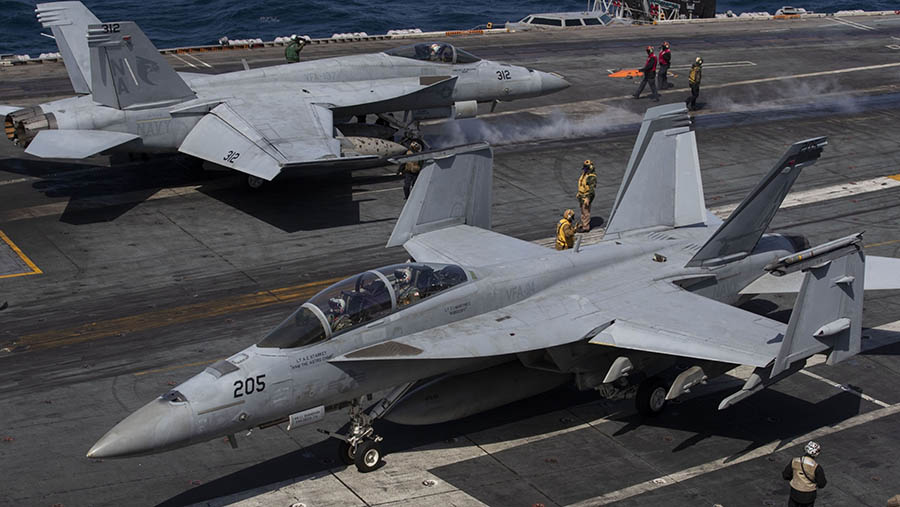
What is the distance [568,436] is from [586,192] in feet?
32.9

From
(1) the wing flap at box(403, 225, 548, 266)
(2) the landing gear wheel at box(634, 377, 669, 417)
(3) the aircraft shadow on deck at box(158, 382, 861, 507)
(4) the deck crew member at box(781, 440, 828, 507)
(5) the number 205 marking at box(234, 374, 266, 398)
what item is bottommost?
(3) the aircraft shadow on deck at box(158, 382, 861, 507)

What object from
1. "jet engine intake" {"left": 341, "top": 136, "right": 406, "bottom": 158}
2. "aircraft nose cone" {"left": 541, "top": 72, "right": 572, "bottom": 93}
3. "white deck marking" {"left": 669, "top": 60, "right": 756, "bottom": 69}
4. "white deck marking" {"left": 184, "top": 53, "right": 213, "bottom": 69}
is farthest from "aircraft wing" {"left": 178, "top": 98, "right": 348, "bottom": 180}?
"white deck marking" {"left": 669, "top": 60, "right": 756, "bottom": 69}

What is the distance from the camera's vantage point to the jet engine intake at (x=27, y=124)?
25.7 m

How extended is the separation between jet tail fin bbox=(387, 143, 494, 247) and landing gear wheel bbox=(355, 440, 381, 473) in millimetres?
5037

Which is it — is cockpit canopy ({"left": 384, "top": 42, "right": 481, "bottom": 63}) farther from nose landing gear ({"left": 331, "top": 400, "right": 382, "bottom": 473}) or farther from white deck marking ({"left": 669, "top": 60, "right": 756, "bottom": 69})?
nose landing gear ({"left": 331, "top": 400, "right": 382, "bottom": 473})

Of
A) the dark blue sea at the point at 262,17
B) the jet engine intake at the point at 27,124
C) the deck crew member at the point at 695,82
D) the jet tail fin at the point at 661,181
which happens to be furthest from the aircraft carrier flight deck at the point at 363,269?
the dark blue sea at the point at 262,17

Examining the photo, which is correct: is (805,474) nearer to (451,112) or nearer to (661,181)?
(661,181)

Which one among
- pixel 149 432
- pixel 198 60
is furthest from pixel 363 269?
pixel 198 60

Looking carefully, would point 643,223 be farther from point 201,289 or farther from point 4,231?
point 4,231

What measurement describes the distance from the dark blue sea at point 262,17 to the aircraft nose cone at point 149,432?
185ft

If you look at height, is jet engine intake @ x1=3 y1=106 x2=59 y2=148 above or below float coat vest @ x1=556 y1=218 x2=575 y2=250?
above

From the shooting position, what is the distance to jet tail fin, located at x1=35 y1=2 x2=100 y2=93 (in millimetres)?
28219

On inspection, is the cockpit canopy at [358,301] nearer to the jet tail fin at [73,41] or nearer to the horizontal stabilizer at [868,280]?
the horizontal stabilizer at [868,280]

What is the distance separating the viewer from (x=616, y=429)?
16328mm
